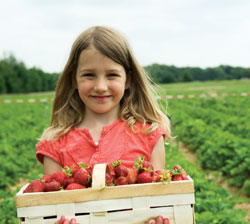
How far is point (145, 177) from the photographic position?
159 centimetres

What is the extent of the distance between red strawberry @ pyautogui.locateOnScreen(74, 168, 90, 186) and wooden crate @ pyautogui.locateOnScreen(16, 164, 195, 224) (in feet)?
0.33

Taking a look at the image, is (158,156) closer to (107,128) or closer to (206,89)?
(107,128)

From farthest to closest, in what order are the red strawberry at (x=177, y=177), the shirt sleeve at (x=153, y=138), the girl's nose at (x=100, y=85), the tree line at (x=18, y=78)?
the tree line at (x=18, y=78)
the shirt sleeve at (x=153, y=138)
the girl's nose at (x=100, y=85)
the red strawberry at (x=177, y=177)

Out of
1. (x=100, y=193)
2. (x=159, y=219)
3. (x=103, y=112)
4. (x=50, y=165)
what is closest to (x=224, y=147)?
(x=103, y=112)

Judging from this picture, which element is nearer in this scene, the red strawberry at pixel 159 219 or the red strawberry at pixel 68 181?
the red strawberry at pixel 159 219

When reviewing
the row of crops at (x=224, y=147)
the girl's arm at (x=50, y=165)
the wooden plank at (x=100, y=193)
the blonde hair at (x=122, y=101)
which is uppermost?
the blonde hair at (x=122, y=101)

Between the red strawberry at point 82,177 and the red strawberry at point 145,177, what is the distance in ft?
0.78

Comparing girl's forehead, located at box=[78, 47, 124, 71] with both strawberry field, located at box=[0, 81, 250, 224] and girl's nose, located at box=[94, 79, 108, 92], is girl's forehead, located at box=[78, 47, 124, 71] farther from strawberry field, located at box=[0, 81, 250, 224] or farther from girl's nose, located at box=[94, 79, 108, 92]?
strawberry field, located at box=[0, 81, 250, 224]

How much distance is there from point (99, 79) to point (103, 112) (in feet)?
1.01

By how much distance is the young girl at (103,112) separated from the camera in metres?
2.19

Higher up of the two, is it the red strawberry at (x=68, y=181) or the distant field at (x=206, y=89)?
the red strawberry at (x=68, y=181)

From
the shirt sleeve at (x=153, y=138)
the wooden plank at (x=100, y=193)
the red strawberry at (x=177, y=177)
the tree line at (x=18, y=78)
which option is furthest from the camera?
the tree line at (x=18, y=78)

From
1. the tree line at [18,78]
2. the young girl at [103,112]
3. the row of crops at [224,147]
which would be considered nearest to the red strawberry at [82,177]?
the young girl at [103,112]

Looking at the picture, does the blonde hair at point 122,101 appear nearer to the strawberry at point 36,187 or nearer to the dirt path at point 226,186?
the strawberry at point 36,187
